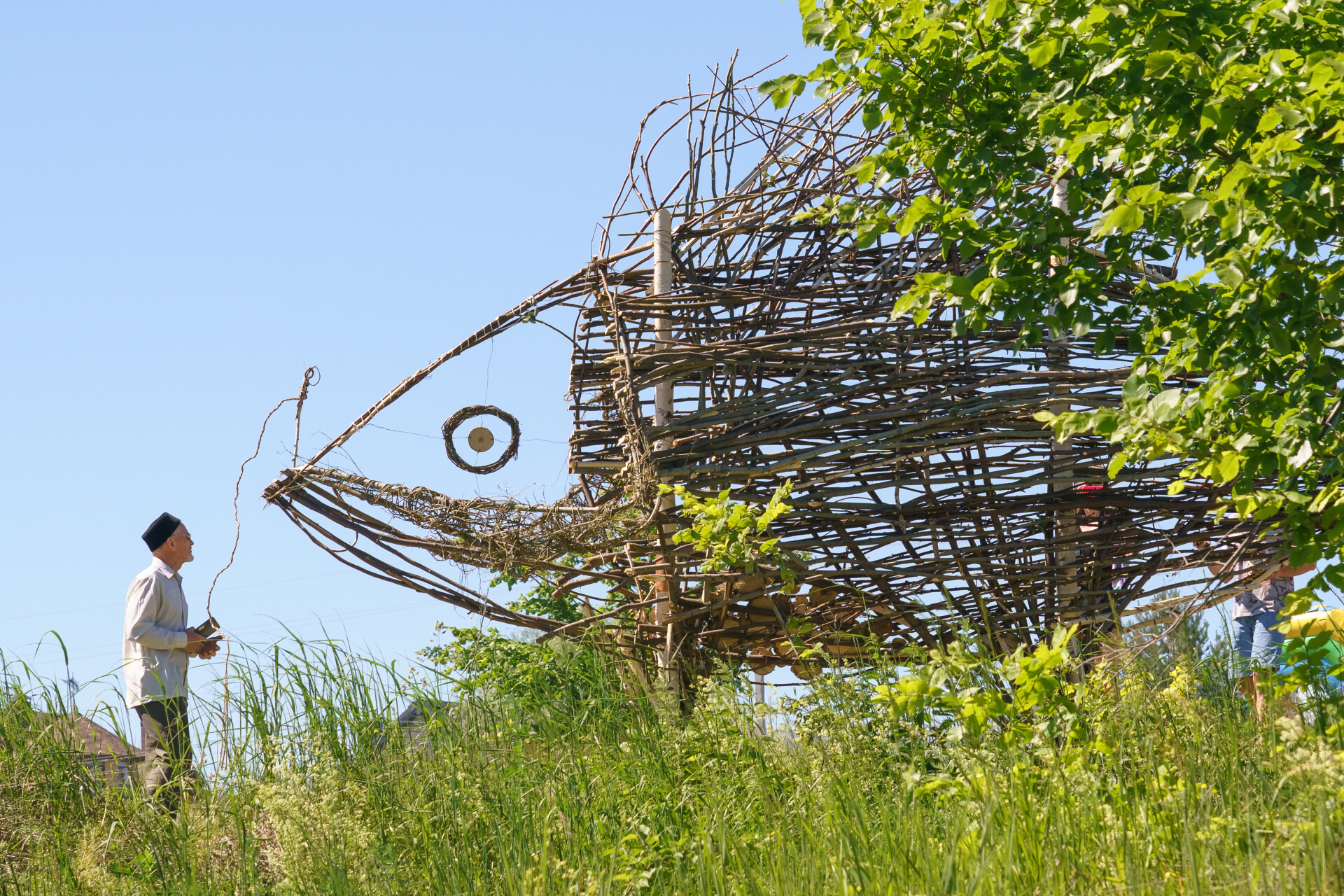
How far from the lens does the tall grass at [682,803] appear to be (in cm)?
225

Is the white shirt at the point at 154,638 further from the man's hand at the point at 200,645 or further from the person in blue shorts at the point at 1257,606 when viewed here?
the person in blue shorts at the point at 1257,606

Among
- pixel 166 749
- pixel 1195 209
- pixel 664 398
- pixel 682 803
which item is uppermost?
pixel 664 398

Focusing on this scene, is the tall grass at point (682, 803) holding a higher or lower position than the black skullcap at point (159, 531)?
lower

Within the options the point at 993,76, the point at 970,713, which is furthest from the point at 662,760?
the point at 993,76

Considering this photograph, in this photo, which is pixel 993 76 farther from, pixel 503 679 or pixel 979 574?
pixel 503 679

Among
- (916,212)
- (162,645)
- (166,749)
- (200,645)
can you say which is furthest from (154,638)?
(916,212)

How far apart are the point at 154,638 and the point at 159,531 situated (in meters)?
0.56

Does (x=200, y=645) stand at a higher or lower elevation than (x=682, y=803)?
higher

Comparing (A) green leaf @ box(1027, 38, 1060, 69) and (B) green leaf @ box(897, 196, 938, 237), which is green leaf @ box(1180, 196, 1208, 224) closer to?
(A) green leaf @ box(1027, 38, 1060, 69)

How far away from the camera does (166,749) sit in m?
4.14

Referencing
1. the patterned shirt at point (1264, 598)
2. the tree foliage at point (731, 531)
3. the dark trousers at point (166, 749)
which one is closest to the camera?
the tree foliage at point (731, 531)

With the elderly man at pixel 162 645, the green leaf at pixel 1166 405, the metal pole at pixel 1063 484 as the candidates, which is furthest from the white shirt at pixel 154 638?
the green leaf at pixel 1166 405

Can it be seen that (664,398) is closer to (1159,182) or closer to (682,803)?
(682,803)

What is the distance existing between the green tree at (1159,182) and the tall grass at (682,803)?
61cm
